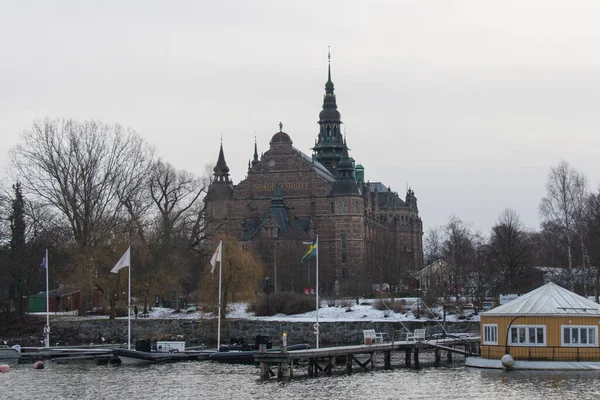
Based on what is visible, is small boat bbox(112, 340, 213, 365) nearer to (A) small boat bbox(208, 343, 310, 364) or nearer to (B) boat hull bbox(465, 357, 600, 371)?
(A) small boat bbox(208, 343, 310, 364)

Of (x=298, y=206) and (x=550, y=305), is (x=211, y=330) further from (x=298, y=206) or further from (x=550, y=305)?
(x=298, y=206)

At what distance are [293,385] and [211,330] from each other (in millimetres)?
32372

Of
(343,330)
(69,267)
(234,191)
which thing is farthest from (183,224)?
(234,191)

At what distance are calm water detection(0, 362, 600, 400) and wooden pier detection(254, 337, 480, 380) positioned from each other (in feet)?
3.44

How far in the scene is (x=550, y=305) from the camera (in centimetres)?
5306

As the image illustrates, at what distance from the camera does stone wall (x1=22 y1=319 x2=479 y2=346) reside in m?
80.0

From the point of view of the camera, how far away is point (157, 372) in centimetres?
5841

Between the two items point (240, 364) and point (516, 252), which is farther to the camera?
point (516, 252)

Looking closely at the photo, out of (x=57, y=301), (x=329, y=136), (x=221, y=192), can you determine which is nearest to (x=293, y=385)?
(x=57, y=301)

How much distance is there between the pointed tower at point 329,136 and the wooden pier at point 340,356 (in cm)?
10034

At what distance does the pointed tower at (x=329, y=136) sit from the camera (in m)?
165

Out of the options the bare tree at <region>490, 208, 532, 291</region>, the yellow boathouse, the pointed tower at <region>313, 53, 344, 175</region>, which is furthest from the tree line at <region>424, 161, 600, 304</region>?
the pointed tower at <region>313, 53, 344, 175</region>

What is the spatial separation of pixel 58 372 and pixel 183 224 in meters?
38.8

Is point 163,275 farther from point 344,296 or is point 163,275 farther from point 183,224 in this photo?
point 344,296
